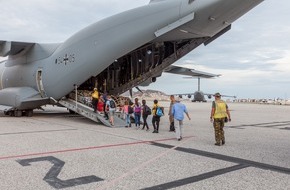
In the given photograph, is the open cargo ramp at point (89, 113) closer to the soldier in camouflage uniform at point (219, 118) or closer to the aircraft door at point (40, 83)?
the aircraft door at point (40, 83)

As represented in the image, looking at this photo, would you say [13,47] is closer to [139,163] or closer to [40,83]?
[40,83]

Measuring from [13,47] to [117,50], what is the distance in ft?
26.0

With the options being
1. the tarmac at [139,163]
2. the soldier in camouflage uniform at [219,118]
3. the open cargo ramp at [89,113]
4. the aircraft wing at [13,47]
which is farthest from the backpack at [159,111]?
the aircraft wing at [13,47]

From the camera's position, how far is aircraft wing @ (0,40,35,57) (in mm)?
17125

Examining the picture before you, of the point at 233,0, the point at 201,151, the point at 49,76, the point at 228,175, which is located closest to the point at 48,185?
the point at 228,175

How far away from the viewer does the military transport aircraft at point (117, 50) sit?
41.0 ft

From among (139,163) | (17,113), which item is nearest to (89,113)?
(17,113)

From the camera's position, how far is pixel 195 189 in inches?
183

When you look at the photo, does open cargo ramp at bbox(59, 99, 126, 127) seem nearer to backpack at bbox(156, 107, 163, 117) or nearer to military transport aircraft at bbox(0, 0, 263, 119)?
military transport aircraft at bbox(0, 0, 263, 119)

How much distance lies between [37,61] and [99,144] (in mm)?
11117

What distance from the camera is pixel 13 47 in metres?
17.7

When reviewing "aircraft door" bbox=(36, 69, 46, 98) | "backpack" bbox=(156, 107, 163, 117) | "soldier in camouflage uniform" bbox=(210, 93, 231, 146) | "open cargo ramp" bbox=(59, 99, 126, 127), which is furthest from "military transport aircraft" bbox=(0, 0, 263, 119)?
"soldier in camouflage uniform" bbox=(210, 93, 231, 146)

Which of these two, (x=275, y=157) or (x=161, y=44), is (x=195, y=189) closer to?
(x=275, y=157)

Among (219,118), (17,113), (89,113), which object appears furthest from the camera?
(17,113)
